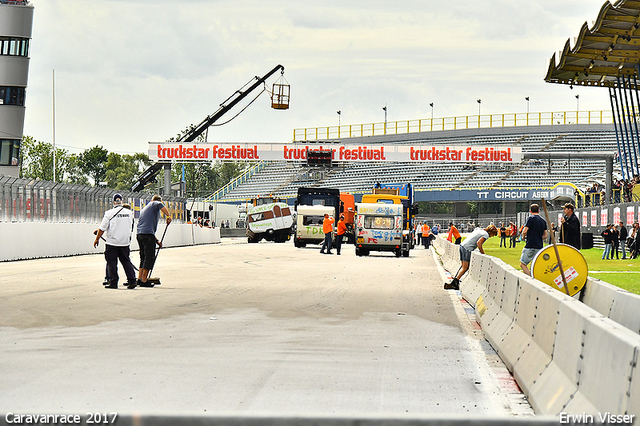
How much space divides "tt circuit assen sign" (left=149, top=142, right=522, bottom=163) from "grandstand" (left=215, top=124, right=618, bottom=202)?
71.6 ft

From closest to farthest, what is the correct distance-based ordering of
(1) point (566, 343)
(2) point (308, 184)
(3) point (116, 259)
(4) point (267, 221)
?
(1) point (566, 343), (3) point (116, 259), (4) point (267, 221), (2) point (308, 184)

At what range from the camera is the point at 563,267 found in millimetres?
11781

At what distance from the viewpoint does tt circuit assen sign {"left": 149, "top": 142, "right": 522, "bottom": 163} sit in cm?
5647

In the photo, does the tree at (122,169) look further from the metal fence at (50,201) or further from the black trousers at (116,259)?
the black trousers at (116,259)

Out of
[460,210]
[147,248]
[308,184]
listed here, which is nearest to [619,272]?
[147,248]

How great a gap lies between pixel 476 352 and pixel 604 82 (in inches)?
1260

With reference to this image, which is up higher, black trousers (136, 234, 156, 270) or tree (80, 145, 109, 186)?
tree (80, 145, 109, 186)

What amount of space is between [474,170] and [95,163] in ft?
239

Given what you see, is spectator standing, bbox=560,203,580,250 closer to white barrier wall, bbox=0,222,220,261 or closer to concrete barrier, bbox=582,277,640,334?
concrete barrier, bbox=582,277,640,334

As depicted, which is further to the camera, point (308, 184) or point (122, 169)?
point (122, 169)

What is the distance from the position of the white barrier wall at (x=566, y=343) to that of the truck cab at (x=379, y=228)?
78.0ft

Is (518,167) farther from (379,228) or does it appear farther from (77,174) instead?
(77,174)

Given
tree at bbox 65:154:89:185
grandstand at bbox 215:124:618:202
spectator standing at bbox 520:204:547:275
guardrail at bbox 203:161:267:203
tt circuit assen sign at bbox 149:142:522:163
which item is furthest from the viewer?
tree at bbox 65:154:89:185

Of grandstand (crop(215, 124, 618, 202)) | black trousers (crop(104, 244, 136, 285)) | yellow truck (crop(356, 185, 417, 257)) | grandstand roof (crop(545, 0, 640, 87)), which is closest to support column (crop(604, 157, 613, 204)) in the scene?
grandstand roof (crop(545, 0, 640, 87))
